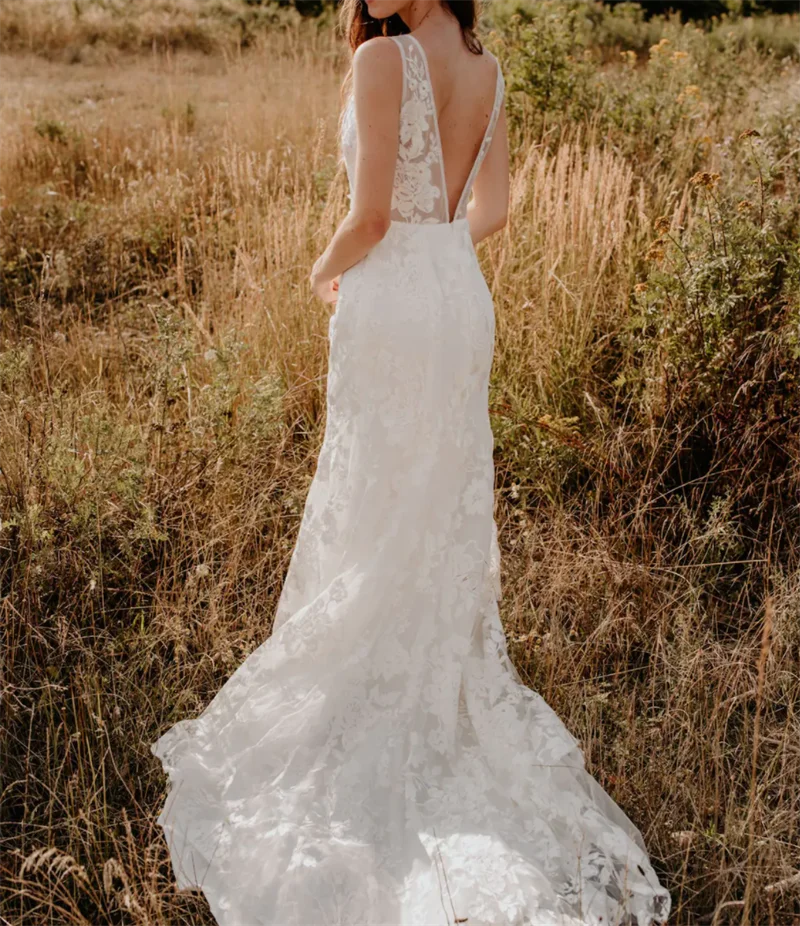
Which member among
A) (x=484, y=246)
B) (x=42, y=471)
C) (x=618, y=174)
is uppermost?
(x=618, y=174)

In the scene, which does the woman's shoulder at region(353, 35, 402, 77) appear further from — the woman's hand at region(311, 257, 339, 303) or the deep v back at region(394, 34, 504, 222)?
the woman's hand at region(311, 257, 339, 303)

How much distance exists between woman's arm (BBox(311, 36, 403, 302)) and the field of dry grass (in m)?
1.19

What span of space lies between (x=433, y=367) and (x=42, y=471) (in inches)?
58.4

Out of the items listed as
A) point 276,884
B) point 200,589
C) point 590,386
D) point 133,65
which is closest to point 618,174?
point 590,386

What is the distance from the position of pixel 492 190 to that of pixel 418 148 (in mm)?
415

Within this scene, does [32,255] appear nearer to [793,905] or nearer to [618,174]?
[618,174]

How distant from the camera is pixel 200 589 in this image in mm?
3074

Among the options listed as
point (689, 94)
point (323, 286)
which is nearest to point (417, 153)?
point (323, 286)

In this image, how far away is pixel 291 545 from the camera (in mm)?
3273

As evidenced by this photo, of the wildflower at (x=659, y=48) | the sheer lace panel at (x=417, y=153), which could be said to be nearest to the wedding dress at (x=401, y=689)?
the sheer lace panel at (x=417, y=153)

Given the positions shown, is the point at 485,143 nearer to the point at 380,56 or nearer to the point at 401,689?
the point at 380,56

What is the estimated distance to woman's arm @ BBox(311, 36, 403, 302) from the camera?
7.03 feet

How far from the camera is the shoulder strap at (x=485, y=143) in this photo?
7.93 ft

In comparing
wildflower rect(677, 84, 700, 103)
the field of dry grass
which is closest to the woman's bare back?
the field of dry grass
